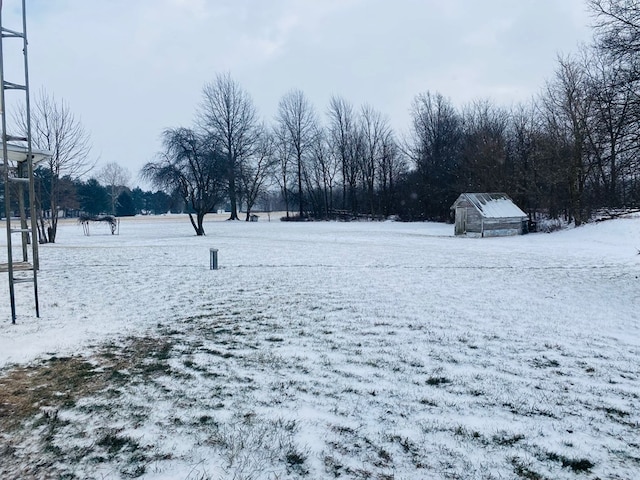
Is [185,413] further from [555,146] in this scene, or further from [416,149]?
[416,149]

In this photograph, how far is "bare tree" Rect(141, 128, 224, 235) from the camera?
30.0 m

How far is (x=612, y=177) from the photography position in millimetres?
10641

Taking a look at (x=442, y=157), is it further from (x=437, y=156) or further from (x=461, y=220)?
(x=461, y=220)

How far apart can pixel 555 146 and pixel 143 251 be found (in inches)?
982

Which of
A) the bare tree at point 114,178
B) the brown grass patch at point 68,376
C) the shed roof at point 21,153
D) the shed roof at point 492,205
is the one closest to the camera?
the brown grass patch at point 68,376

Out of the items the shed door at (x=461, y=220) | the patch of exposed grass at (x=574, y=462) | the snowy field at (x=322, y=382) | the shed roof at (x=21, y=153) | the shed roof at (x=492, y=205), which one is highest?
the shed roof at (x=21, y=153)

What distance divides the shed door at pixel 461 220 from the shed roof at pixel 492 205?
23.0 inches

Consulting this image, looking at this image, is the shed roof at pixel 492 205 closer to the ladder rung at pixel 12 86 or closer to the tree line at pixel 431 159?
the tree line at pixel 431 159

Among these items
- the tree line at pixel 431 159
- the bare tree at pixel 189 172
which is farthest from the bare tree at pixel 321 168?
the bare tree at pixel 189 172

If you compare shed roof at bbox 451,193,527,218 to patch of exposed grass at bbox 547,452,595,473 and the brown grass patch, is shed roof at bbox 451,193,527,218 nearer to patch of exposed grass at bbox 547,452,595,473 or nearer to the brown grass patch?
the brown grass patch

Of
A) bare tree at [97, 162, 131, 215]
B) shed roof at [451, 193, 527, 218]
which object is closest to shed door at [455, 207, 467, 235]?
shed roof at [451, 193, 527, 218]

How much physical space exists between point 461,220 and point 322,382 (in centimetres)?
2477

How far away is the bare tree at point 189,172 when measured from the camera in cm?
3005

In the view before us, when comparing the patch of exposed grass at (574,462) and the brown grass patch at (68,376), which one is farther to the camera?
the brown grass patch at (68,376)
